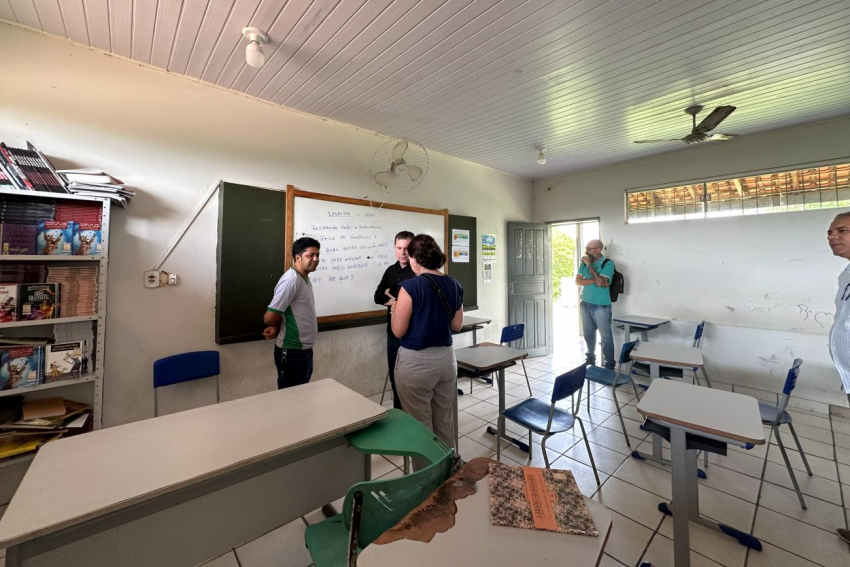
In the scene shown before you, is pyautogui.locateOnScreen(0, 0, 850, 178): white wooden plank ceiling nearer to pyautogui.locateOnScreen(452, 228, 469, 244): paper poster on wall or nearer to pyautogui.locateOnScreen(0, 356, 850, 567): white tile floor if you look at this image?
pyautogui.locateOnScreen(452, 228, 469, 244): paper poster on wall

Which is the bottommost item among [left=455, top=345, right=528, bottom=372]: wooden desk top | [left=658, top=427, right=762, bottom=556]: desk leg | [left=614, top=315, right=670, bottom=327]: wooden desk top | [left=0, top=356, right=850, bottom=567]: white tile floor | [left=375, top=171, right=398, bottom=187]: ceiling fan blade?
[left=0, top=356, right=850, bottom=567]: white tile floor

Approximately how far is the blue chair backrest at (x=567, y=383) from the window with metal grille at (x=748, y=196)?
3352 millimetres

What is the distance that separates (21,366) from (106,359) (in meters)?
0.44

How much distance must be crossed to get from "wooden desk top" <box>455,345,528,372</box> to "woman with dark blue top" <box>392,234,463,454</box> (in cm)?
45

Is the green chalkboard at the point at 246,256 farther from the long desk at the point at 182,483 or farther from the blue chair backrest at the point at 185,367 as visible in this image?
the long desk at the point at 182,483

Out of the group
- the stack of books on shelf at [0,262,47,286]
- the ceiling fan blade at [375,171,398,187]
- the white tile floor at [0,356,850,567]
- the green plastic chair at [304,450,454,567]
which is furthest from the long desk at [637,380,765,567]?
the stack of books on shelf at [0,262,47,286]

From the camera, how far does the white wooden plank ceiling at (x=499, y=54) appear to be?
1794mm

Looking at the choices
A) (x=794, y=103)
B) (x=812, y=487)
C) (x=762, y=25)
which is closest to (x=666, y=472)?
(x=812, y=487)

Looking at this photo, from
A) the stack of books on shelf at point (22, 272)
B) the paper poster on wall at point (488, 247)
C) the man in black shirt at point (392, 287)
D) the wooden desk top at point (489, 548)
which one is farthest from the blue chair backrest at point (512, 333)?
the stack of books on shelf at point (22, 272)

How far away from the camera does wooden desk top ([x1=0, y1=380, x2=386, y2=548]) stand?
903 mm

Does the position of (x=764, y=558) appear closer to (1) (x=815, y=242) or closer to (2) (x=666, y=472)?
(2) (x=666, y=472)

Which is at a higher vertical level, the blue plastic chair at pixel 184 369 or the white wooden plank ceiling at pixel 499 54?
the white wooden plank ceiling at pixel 499 54

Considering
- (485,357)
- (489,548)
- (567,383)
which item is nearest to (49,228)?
(489,548)

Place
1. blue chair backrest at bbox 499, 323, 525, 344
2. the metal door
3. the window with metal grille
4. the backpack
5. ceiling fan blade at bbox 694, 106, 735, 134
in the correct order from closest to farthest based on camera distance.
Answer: ceiling fan blade at bbox 694, 106, 735, 134, the window with metal grille, blue chair backrest at bbox 499, 323, 525, 344, the backpack, the metal door
